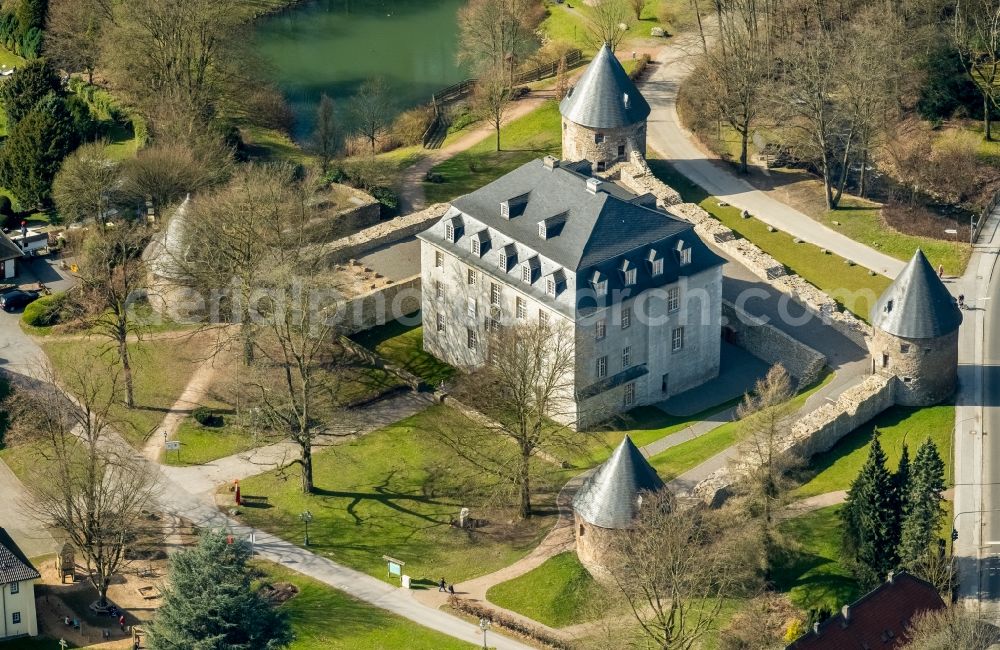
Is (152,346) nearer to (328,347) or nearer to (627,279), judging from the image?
(328,347)

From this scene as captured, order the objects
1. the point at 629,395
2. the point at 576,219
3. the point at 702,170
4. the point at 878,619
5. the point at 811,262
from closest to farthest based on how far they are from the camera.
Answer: the point at 878,619, the point at 576,219, the point at 629,395, the point at 811,262, the point at 702,170

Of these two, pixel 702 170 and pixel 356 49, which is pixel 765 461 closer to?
pixel 702 170

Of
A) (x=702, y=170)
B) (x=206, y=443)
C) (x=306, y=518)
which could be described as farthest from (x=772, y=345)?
(x=206, y=443)

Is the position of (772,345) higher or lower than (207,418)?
higher

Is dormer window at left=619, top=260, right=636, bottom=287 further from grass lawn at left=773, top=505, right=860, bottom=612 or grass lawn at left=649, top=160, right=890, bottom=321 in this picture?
grass lawn at left=649, top=160, right=890, bottom=321

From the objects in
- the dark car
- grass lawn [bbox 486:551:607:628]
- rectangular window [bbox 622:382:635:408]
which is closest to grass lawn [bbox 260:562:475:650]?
grass lawn [bbox 486:551:607:628]

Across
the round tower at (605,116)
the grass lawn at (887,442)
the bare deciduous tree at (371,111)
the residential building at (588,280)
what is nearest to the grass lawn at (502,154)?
the round tower at (605,116)
